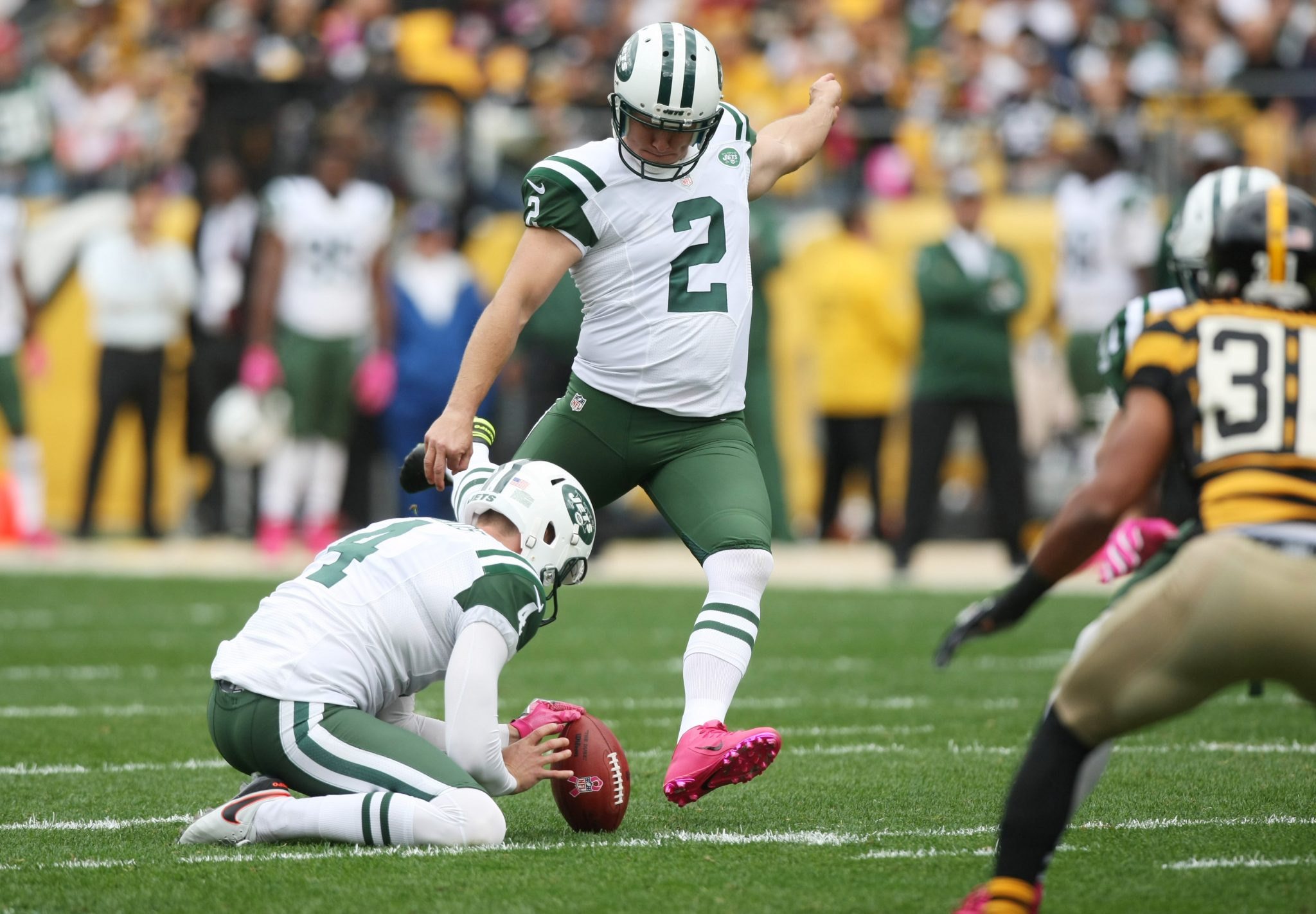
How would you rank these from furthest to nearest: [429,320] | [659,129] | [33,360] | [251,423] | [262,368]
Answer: [251,423] < [33,360] < [262,368] < [429,320] < [659,129]

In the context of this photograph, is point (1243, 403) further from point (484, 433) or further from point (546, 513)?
point (484, 433)

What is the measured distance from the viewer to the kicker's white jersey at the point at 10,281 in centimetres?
1215

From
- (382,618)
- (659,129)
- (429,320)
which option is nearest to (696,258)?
(659,129)

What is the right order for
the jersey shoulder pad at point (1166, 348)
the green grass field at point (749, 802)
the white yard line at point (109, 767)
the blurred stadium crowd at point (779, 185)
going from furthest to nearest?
the blurred stadium crowd at point (779, 185) → the white yard line at point (109, 767) → the green grass field at point (749, 802) → the jersey shoulder pad at point (1166, 348)

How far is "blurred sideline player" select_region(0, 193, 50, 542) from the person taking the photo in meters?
12.1

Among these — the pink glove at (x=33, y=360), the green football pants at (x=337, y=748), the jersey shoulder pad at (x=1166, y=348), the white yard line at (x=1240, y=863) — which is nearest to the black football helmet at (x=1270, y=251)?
the jersey shoulder pad at (x=1166, y=348)

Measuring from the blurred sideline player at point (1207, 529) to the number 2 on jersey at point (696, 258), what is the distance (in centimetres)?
191

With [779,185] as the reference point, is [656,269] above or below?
below

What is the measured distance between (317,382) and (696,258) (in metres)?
7.47

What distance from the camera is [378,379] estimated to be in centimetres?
1233

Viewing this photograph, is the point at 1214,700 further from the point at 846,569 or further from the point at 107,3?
the point at 107,3

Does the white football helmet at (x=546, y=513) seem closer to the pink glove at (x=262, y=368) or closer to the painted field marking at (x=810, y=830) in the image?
the painted field marking at (x=810, y=830)

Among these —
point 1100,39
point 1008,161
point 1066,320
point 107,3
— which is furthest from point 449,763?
point 107,3

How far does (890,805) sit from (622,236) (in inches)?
66.0
